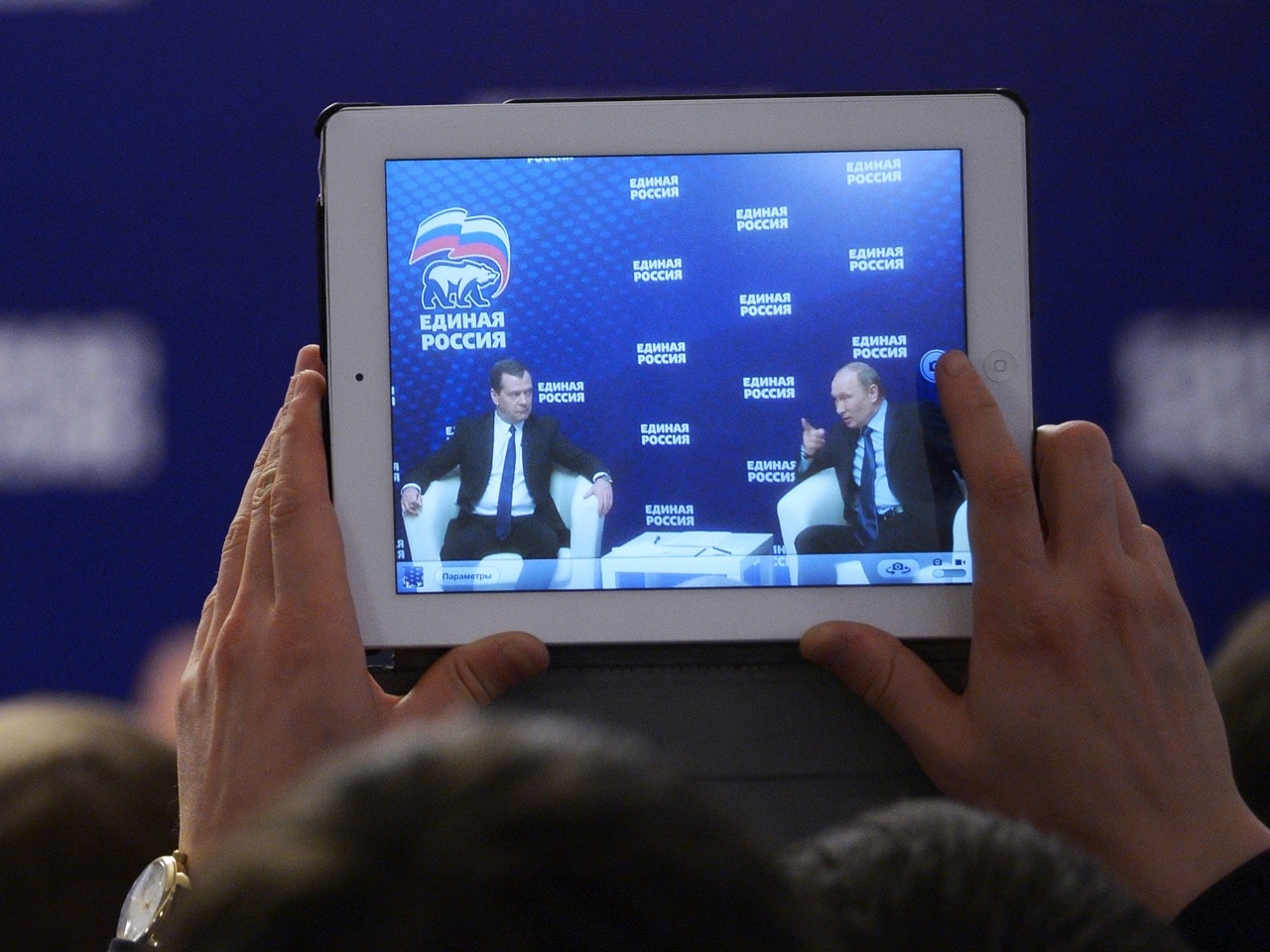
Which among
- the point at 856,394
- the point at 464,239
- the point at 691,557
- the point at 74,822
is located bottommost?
the point at 74,822

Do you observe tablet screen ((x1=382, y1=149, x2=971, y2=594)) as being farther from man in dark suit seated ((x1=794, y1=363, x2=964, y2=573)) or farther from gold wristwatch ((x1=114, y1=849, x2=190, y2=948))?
gold wristwatch ((x1=114, y1=849, x2=190, y2=948))

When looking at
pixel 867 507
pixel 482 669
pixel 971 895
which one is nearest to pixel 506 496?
pixel 482 669

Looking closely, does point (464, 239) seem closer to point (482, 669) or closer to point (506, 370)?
point (506, 370)

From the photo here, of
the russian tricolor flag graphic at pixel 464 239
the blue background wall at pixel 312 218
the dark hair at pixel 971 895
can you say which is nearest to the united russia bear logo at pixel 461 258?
the russian tricolor flag graphic at pixel 464 239

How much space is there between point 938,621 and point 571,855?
1.88 feet

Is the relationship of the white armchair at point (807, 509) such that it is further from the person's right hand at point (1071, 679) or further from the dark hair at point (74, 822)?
the dark hair at point (74, 822)

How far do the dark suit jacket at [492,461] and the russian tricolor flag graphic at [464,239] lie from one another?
9cm

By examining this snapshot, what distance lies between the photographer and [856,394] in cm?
77

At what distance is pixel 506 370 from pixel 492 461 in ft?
0.20

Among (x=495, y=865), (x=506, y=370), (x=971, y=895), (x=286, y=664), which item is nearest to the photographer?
(x=495, y=865)

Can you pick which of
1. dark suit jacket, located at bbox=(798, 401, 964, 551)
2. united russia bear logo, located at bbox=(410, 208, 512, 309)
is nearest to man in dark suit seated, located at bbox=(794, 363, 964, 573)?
dark suit jacket, located at bbox=(798, 401, 964, 551)

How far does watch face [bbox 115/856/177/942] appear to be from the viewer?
544 mm

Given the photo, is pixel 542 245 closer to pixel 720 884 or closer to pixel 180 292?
pixel 720 884

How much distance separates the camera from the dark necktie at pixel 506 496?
783mm
